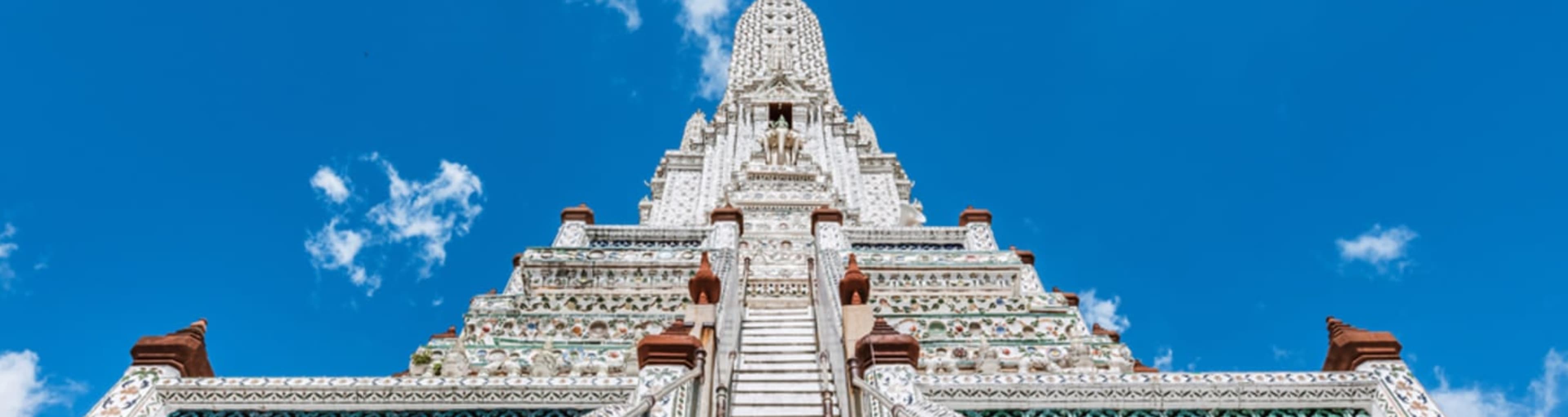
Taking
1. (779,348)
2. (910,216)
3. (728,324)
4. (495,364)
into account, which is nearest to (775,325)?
(779,348)

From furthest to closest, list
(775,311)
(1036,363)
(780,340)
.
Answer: (775,311) < (780,340) < (1036,363)

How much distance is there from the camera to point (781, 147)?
1595cm

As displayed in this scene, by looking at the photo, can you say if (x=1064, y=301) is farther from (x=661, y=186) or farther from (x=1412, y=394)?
(x=661, y=186)

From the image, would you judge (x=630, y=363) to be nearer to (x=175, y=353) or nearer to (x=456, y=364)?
(x=456, y=364)

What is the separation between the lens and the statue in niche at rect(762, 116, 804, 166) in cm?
1585

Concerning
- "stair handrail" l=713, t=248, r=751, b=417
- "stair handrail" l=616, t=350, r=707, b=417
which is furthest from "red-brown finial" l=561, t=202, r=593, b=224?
"stair handrail" l=616, t=350, r=707, b=417

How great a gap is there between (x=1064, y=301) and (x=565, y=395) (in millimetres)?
5244

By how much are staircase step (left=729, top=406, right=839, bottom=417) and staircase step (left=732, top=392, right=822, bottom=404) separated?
0.04 meters

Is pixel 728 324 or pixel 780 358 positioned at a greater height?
pixel 728 324

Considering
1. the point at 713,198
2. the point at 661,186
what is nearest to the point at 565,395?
the point at 713,198

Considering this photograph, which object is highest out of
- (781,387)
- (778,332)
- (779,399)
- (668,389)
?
(778,332)

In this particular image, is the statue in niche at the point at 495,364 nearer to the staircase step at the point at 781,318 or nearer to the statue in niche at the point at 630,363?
the statue in niche at the point at 630,363

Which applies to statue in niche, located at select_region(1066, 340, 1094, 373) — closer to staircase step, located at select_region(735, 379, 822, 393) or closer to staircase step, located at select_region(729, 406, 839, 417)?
staircase step, located at select_region(735, 379, 822, 393)

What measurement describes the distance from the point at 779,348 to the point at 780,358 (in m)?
0.20
